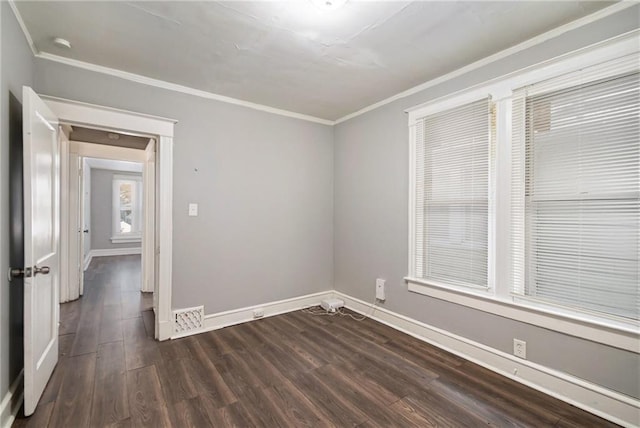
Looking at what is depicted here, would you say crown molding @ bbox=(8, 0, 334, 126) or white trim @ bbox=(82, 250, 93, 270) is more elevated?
crown molding @ bbox=(8, 0, 334, 126)

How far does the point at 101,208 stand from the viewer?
8062 mm

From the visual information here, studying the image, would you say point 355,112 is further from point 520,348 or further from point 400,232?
point 520,348

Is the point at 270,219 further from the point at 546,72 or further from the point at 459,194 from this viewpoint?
the point at 546,72

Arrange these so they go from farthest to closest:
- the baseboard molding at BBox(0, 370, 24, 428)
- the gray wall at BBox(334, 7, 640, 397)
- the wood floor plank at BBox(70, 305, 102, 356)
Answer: the wood floor plank at BBox(70, 305, 102, 356) → the gray wall at BBox(334, 7, 640, 397) → the baseboard molding at BBox(0, 370, 24, 428)

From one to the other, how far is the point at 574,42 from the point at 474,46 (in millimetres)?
612

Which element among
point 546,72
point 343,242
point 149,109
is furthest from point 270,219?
point 546,72

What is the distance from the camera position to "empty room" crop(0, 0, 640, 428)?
180 centimetres

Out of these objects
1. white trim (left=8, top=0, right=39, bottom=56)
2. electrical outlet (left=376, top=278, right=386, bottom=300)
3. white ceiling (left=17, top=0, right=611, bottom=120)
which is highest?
white ceiling (left=17, top=0, right=611, bottom=120)

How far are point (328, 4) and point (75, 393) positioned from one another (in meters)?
3.10

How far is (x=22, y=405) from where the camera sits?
1.88m

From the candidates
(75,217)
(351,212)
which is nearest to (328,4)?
(351,212)

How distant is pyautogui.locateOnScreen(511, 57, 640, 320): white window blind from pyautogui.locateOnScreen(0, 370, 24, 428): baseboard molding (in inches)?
136

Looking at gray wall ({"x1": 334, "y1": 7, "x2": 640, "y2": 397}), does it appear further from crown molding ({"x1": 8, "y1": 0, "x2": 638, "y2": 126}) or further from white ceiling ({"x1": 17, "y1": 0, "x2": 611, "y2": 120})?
white ceiling ({"x1": 17, "y1": 0, "x2": 611, "y2": 120})

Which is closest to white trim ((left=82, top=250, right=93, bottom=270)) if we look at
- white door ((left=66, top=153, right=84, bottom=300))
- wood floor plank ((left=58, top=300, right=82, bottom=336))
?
white door ((left=66, top=153, right=84, bottom=300))
